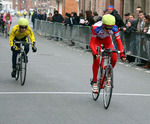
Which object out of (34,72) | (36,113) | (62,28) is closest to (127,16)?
(34,72)

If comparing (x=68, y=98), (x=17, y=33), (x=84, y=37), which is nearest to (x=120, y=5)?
(x=84, y=37)

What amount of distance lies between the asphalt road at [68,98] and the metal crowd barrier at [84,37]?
1.10 m

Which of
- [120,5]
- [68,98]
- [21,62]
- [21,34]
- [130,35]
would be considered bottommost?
[68,98]

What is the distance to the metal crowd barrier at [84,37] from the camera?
51.0ft

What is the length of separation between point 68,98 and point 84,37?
1367 cm

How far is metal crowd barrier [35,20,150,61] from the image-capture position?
15.5 m

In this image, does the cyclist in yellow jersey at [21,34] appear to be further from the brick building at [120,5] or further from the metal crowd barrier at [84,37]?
the brick building at [120,5]

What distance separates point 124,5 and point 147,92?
68.1 feet

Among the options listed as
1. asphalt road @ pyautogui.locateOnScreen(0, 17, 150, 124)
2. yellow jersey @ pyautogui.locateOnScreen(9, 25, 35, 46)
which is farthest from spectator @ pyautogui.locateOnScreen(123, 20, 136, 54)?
yellow jersey @ pyautogui.locateOnScreen(9, 25, 35, 46)

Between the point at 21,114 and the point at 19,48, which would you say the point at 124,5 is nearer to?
the point at 19,48

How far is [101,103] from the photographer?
8773 millimetres

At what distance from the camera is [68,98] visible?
30.2 feet

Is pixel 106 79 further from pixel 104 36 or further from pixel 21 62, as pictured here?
pixel 21 62

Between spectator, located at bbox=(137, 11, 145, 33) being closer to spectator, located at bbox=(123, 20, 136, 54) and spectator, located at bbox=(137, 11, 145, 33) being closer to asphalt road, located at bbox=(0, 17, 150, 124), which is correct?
spectator, located at bbox=(123, 20, 136, 54)
